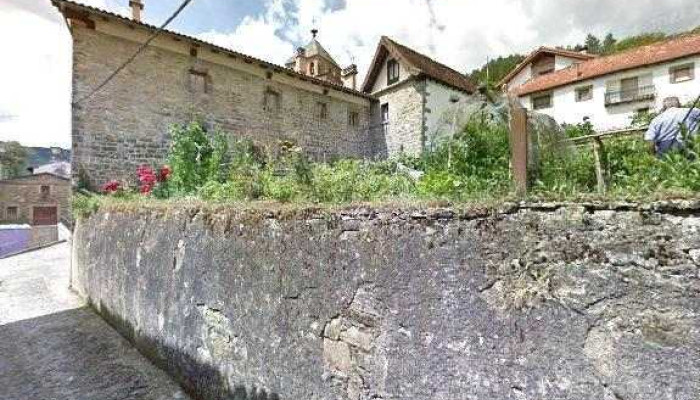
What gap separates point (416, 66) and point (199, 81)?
9.85 meters

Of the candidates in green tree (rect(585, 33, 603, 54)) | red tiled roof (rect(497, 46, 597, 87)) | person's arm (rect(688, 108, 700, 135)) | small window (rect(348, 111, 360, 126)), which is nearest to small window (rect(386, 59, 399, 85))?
small window (rect(348, 111, 360, 126))

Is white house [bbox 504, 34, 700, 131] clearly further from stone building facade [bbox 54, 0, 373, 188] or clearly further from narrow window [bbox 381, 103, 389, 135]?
stone building facade [bbox 54, 0, 373, 188]

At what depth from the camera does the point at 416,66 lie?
18.7 m

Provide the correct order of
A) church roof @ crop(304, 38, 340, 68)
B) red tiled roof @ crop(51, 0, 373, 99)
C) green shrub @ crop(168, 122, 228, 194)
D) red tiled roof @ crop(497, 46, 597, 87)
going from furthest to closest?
red tiled roof @ crop(497, 46, 597, 87), church roof @ crop(304, 38, 340, 68), red tiled roof @ crop(51, 0, 373, 99), green shrub @ crop(168, 122, 228, 194)

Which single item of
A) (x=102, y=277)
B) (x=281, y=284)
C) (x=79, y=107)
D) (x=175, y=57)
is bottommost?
(x=102, y=277)

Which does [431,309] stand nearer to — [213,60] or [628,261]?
[628,261]

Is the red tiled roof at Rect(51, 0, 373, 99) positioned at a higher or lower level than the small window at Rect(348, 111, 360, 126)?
higher

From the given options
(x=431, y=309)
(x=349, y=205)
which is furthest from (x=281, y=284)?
(x=431, y=309)

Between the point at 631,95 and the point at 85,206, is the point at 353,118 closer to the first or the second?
the point at 85,206

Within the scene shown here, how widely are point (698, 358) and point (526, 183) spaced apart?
2.93 ft

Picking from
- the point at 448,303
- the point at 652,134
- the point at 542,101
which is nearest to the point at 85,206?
the point at 448,303

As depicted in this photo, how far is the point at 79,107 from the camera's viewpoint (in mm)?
11016

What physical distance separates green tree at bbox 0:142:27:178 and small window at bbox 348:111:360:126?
51.0 metres

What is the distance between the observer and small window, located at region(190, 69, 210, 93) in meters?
13.8
